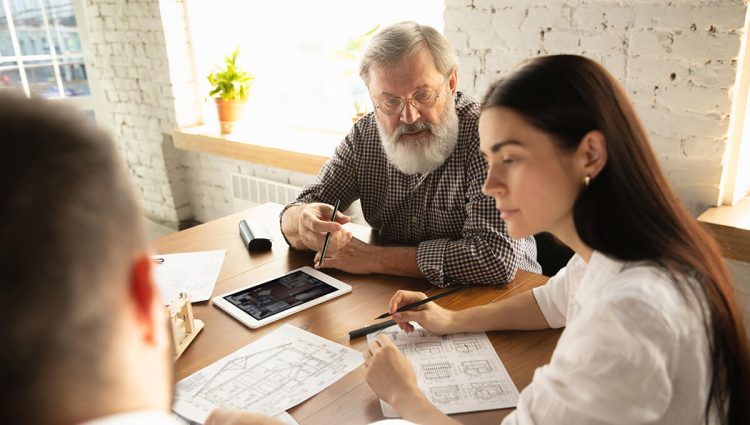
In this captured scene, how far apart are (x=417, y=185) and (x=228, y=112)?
214 centimetres

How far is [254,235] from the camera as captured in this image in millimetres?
1849

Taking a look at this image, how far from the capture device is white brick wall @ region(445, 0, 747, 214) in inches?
69.4

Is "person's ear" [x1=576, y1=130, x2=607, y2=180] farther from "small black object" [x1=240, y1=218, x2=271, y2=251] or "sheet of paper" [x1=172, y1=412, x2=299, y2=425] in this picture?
"small black object" [x1=240, y1=218, x2=271, y2=251]

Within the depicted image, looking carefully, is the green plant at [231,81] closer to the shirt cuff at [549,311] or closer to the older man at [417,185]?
the older man at [417,185]

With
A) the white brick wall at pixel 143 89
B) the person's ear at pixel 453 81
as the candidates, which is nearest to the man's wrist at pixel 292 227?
the person's ear at pixel 453 81

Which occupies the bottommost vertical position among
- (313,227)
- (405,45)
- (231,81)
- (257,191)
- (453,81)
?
(257,191)

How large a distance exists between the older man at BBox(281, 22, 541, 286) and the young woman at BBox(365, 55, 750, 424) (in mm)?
558

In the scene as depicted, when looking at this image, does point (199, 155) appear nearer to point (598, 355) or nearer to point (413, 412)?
point (413, 412)

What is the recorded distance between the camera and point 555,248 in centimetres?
179

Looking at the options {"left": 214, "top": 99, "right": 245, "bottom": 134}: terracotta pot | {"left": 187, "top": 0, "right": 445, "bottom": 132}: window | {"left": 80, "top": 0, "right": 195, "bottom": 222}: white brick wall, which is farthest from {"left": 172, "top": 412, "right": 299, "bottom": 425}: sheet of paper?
{"left": 80, "top": 0, "right": 195, "bottom": 222}: white brick wall

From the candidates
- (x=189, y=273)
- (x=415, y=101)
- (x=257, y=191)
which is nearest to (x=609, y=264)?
(x=415, y=101)

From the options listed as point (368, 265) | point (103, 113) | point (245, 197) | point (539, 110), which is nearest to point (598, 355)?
point (539, 110)

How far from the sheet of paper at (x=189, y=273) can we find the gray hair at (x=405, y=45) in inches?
31.4

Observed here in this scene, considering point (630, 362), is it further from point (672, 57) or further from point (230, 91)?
point (230, 91)
